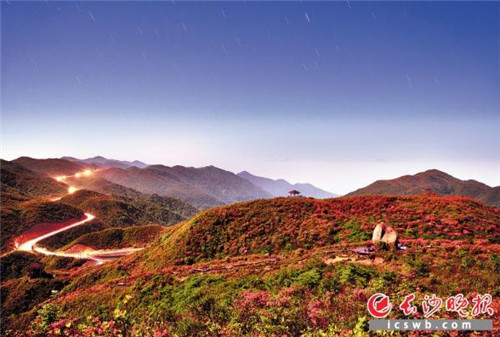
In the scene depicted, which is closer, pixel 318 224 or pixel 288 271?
pixel 288 271


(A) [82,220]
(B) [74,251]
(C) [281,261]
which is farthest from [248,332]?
(A) [82,220]

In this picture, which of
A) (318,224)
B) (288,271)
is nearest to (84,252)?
(318,224)

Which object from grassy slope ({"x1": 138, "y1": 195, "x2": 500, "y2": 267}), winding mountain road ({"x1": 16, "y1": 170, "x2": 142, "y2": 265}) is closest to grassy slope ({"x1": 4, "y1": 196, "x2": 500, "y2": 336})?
grassy slope ({"x1": 138, "y1": 195, "x2": 500, "y2": 267})

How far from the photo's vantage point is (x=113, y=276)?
1188 inches

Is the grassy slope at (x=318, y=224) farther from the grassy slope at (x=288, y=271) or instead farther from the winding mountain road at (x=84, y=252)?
the winding mountain road at (x=84, y=252)

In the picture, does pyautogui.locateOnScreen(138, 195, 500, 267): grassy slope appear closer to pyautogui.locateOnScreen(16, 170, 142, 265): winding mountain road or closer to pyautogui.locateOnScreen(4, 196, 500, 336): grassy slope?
pyautogui.locateOnScreen(4, 196, 500, 336): grassy slope

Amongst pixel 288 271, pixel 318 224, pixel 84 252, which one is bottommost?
pixel 84 252

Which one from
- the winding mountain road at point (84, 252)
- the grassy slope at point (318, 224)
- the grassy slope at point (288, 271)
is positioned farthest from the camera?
the winding mountain road at point (84, 252)

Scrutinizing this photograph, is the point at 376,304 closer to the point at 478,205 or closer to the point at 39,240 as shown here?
the point at 478,205

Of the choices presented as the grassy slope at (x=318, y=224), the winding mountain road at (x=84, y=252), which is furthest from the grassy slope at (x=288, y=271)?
the winding mountain road at (x=84, y=252)

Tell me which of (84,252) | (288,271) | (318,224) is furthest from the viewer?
(84,252)

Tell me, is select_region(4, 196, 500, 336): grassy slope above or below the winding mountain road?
above

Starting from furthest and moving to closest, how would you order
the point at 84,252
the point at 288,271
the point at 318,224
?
1. the point at 84,252
2. the point at 318,224
3. the point at 288,271

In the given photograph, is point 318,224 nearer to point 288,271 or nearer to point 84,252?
point 288,271
